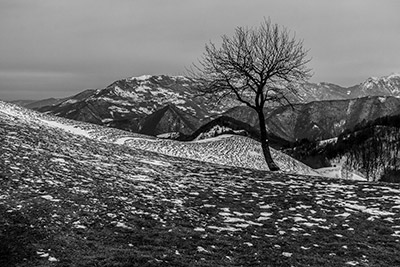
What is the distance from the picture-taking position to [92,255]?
966 cm

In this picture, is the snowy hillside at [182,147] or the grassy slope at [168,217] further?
the snowy hillside at [182,147]

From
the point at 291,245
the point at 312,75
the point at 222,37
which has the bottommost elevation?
the point at 291,245

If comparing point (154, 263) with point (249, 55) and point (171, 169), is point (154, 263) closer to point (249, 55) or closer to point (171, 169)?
point (171, 169)

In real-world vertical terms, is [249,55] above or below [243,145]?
above

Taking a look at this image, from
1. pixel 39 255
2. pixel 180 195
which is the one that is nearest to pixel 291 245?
pixel 180 195

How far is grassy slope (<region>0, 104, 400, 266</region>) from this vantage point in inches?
402

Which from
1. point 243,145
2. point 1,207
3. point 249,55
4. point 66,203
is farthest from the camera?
point 243,145

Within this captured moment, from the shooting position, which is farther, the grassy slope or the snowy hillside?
the snowy hillside

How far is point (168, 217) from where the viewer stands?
44.7 feet

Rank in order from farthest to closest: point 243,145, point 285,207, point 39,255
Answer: point 243,145, point 285,207, point 39,255

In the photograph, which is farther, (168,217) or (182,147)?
(182,147)

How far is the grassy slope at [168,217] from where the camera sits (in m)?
10.2

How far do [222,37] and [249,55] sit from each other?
129 inches

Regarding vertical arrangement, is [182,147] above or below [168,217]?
above
